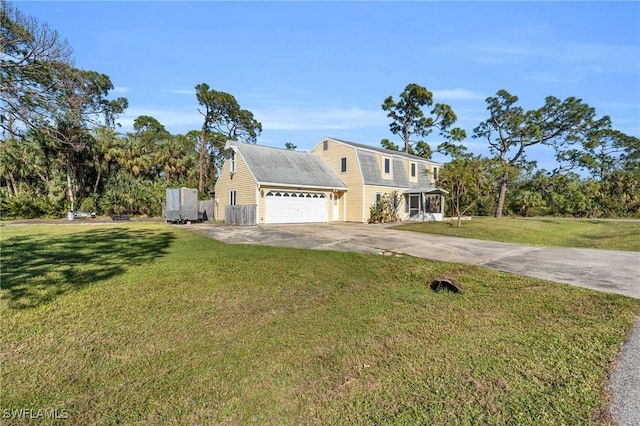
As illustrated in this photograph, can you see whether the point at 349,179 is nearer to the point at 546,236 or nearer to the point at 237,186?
the point at 237,186

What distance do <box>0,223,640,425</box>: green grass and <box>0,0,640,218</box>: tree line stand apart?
523 inches

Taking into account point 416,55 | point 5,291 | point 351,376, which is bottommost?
point 351,376

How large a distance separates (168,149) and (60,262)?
23.0 m

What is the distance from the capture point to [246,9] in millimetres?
10867

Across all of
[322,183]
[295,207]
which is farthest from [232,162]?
[322,183]

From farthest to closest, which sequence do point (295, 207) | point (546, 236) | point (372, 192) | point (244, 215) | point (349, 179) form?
point (349, 179), point (372, 192), point (295, 207), point (244, 215), point (546, 236)

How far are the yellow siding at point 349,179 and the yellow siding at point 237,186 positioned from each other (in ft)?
22.8

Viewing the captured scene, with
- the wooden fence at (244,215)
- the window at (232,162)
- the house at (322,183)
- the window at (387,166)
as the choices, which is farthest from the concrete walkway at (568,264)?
the window at (387,166)

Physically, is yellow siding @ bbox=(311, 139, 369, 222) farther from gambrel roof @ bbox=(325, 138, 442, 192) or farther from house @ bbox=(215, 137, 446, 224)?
gambrel roof @ bbox=(325, 138, 442, 192)

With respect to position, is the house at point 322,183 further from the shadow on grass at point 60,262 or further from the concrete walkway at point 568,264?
the shadow on grass at point 60,262

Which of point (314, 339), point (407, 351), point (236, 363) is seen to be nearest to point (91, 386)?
point (236, 363)

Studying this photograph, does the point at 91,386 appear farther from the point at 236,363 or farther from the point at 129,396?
the point at 236,363

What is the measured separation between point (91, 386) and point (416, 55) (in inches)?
605

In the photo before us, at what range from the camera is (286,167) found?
68.1 ft
